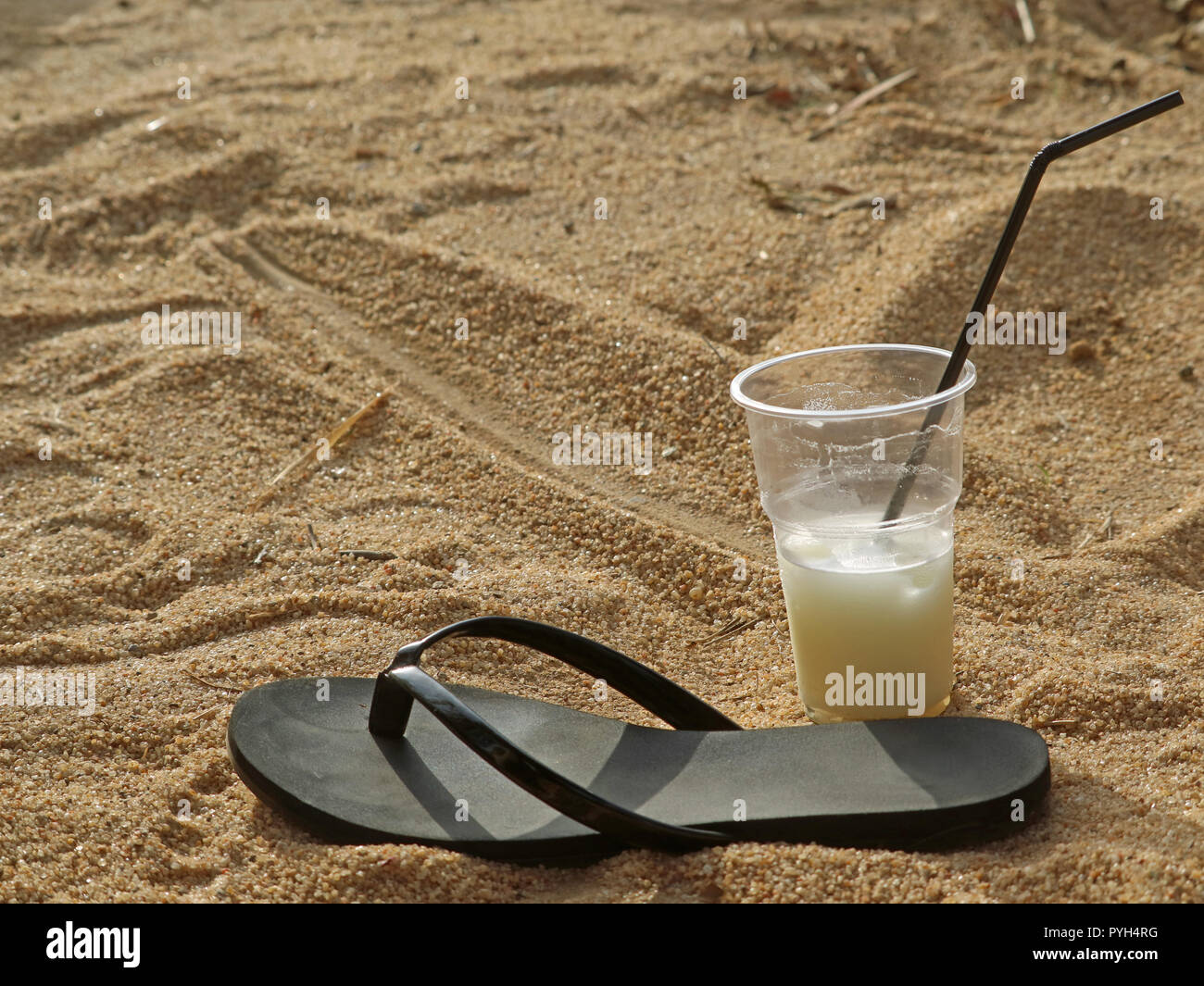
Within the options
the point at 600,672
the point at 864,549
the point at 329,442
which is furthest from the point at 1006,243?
the point at 329,442

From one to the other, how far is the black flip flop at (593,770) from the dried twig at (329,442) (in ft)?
3.01

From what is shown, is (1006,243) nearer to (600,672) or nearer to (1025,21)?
(600,672)

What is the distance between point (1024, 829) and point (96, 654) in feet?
5.91

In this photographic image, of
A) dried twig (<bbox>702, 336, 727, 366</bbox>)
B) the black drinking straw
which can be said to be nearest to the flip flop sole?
the black drinking straw

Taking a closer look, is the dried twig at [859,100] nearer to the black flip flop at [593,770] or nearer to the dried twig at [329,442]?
the dried twig at [329,442]

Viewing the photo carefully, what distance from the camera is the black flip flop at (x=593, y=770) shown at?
1.67m

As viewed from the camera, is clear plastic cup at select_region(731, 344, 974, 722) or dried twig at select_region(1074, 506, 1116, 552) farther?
dried twig at select_region(1074, 506, 1116, 552)

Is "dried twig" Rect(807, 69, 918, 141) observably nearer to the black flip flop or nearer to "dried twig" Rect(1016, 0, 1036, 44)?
"dried twig" Rect(1016, 0, 1036, 44)

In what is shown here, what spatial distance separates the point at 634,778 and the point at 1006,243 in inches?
41.5

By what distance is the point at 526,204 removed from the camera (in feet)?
13.3

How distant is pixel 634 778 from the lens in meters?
1.84

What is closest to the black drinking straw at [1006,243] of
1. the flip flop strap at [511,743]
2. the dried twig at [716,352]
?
the flip flop strap at [511,743]

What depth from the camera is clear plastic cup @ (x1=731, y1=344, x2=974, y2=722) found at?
1.91 meters
